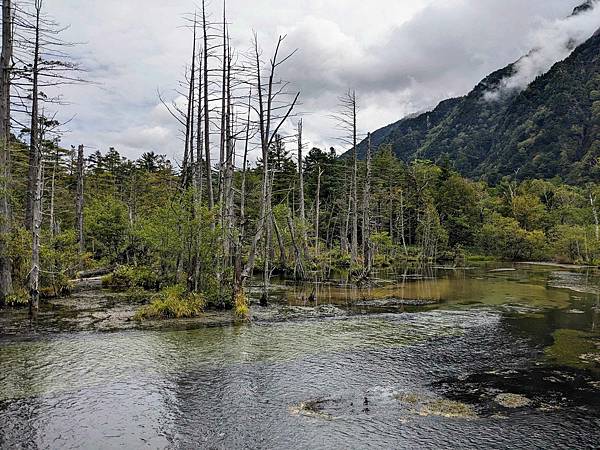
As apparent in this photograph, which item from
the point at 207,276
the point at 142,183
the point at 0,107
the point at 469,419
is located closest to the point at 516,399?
the point at 469,419

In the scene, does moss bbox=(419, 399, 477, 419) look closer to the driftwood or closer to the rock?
the rock

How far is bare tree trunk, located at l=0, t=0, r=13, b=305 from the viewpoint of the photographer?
723 inches

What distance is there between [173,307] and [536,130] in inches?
5264

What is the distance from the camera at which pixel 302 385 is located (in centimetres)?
1017

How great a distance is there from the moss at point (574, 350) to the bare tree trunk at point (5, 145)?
18.9 metres

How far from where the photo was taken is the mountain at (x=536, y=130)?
115375 millimetres

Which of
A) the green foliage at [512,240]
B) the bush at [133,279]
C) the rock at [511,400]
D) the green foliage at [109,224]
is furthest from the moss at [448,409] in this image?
the green foliage at [512,240]

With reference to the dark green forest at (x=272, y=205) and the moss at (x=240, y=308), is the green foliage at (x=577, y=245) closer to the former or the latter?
the dark green forest at (x=272, y=205)

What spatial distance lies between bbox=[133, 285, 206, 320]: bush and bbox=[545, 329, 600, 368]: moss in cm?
1162

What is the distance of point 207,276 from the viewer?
1986 cm

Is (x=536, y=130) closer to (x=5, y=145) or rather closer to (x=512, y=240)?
(x=512, y=240)

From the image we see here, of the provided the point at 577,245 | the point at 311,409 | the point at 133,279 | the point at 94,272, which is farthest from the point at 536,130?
the point at 311,409

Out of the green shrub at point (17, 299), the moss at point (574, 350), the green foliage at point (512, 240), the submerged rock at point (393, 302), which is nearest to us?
the moss at point (574, 350)

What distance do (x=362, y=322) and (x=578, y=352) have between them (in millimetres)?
6805
